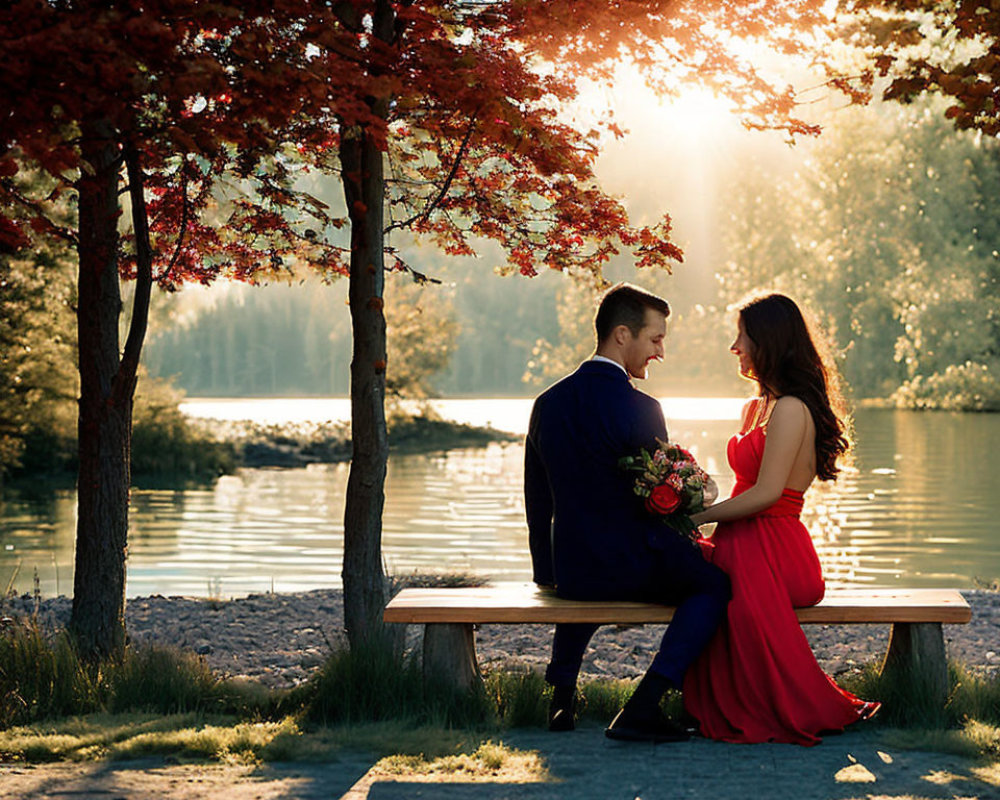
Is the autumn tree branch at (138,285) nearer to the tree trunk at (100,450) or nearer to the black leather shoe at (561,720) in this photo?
the tree trunk at (100,450)

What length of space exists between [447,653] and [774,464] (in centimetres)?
152

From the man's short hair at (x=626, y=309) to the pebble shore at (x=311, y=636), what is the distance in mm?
3072

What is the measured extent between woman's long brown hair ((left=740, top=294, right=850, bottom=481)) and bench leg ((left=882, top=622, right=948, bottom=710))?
78 centimetres

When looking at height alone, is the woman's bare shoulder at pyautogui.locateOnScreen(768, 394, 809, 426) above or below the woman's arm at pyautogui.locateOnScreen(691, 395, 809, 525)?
above

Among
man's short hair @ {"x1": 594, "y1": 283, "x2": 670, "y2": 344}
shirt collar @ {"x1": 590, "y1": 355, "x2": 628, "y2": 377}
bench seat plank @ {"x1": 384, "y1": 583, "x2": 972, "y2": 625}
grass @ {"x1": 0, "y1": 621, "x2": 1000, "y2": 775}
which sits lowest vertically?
grass @ {"x1": 0, "y1": 621, "x2": 1000, "y2": 775}

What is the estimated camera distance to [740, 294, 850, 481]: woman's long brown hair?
5.24m

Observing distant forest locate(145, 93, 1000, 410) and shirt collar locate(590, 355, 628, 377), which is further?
distant forest locate(145, 93, 1000, 410)

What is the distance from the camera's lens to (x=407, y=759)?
4.71 meters

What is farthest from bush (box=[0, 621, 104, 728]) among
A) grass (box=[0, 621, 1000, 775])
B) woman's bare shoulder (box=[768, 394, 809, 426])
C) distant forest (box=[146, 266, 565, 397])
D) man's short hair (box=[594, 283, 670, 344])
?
distant forest (box=[146, 266, 565, 397])

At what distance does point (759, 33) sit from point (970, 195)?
31.2 meters

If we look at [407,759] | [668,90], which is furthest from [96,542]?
[668,90]

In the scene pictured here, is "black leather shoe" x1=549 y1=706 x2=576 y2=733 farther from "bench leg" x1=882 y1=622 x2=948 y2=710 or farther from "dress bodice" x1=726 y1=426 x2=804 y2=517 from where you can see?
"bench leg" x1=882 y1=622 x2=948 y2=710

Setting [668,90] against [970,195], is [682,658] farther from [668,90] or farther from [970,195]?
[970,195]

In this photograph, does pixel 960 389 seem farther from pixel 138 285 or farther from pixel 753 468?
pixel 753 468
